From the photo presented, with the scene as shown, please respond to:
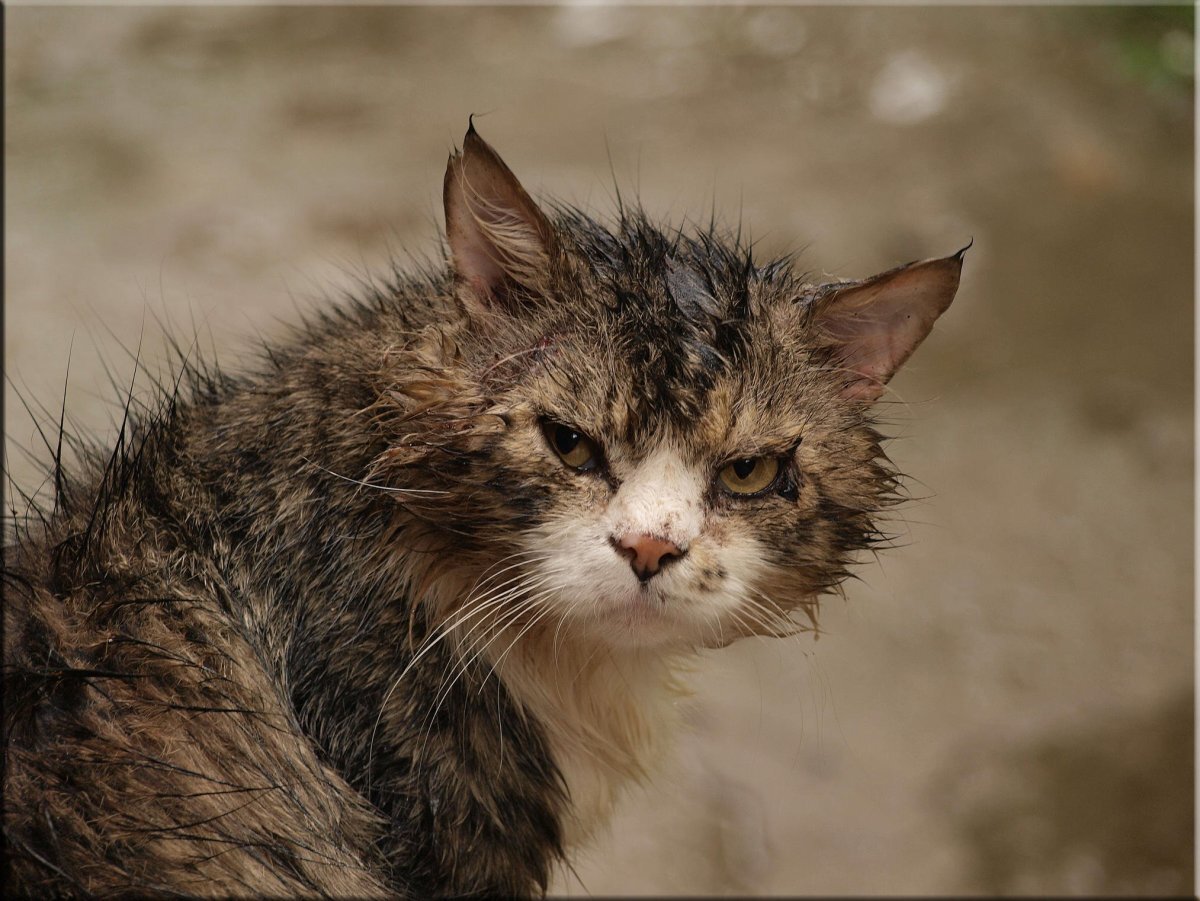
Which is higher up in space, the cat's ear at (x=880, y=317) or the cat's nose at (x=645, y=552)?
the cat's ear at (x=880, y=317)

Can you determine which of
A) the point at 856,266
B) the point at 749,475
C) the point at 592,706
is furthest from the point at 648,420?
the point at 856,266

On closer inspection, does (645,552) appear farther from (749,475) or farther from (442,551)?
(442,551)

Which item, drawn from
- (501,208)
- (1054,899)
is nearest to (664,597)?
(501,208)

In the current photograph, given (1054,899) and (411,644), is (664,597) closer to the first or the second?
(411,644)

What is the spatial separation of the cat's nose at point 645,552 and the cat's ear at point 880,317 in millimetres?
531

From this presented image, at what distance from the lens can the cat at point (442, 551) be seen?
219cm

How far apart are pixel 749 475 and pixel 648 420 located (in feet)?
0.76

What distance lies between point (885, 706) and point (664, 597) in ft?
11.5

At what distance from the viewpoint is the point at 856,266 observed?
692 cm

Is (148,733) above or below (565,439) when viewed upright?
below

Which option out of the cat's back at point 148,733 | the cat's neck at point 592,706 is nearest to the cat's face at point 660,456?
the cat's neck at point 592,706

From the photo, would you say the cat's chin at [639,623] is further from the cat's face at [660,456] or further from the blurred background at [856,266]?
the blurred background at [856,266]

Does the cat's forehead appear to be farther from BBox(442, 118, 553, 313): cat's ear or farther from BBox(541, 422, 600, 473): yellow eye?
BBox(442, 118, 553, 313): cat's ear

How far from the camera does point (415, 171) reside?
23.5 ft
